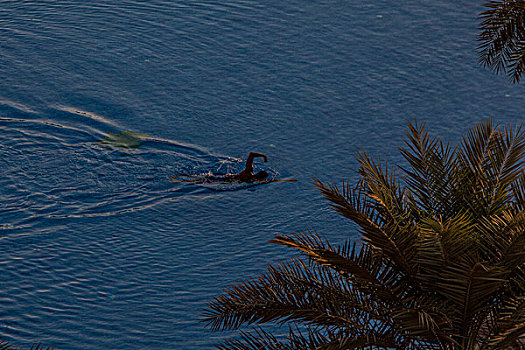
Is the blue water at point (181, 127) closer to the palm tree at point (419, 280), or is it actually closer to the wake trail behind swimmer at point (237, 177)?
the wake trail behind swimmer at point (237, 177)

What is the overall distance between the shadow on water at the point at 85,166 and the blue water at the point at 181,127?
0.04 meters

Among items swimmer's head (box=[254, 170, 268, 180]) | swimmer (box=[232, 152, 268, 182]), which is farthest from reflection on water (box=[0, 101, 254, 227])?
swimmer's head (box=[254, 170, 268, 180])

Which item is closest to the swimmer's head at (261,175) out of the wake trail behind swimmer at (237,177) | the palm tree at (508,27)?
the wake trail behind swimmer at (237,177)

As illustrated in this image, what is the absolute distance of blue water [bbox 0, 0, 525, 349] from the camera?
11.2 m

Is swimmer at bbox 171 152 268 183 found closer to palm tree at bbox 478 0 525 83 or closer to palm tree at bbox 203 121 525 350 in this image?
palm tree at bbox 478 0 525 83

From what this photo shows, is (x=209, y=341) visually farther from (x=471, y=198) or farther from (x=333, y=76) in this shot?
(x=333, y=76)

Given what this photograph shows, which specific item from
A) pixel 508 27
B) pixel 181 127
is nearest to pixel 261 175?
pixel 181 127

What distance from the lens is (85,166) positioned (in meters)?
14.3

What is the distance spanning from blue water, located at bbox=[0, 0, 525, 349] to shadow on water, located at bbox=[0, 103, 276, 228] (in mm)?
38

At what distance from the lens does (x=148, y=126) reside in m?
15.9

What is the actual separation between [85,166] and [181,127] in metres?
2.43

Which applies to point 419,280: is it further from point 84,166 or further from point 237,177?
point 84,166

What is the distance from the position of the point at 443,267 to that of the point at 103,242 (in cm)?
725

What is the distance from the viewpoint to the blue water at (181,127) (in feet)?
36.9
